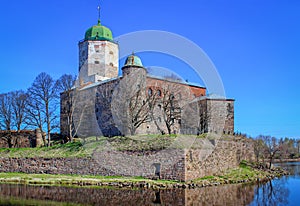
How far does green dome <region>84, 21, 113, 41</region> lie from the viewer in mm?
44566

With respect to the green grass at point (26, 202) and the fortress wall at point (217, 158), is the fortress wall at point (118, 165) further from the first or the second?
the green grass at point (26, 202)

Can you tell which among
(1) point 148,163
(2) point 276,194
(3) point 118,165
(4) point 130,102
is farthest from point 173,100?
(2) point 276,194

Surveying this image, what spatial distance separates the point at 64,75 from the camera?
34406 mm

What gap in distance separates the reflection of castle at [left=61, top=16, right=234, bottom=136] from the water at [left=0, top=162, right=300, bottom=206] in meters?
11.9

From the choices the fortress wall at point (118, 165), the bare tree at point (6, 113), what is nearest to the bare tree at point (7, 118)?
the bare tree at point (6, 113)

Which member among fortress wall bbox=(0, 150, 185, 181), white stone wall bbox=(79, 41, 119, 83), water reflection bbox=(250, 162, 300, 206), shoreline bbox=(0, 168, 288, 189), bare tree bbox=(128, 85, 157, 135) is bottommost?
water reflection bbox=(250, 162, 300, 206)

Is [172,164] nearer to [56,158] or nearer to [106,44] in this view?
[56,158]

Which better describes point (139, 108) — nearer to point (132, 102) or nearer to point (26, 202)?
point (132, 102)

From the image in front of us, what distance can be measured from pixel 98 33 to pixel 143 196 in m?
32.6

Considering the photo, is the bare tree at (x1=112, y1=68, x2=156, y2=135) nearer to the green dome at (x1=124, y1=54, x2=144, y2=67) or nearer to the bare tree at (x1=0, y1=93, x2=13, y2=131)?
the green dome at (x1=124, y1=54, x2=144, y2=67)

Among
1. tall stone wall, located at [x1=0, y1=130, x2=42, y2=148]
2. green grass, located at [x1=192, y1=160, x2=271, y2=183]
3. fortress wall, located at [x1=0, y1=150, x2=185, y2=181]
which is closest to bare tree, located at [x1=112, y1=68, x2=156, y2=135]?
fortress wall, located at [x1=0, y1=150, x2=185, y2=181]

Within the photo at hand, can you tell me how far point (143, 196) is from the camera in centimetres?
1647

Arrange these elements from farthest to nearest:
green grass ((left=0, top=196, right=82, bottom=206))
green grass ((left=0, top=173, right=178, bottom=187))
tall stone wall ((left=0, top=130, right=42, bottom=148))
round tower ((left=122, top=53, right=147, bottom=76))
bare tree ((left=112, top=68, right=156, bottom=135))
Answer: tall stone wall ((left=0, top=130, right=42, bottom=148))
round tower ((left=122, top=53, right=147, bottom=76))
bare tree ((left=112, top=68, right=156, bottom=135))
green grass ((left=0, top=173, right=178, bottom=187))
green grass ((left=0, top=196, right=82, bottom=206))

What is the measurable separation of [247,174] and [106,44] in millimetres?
26459
